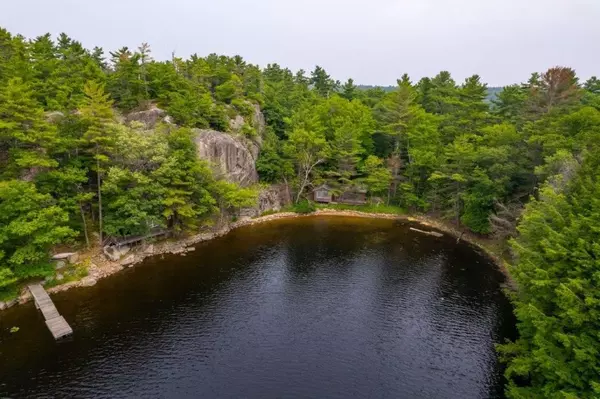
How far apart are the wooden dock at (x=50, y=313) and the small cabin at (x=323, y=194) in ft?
131

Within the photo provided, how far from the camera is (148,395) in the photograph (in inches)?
790

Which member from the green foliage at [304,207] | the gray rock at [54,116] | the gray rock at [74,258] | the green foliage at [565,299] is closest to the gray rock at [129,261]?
the gray rock at [74,258]

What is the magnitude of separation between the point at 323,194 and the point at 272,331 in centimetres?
3519

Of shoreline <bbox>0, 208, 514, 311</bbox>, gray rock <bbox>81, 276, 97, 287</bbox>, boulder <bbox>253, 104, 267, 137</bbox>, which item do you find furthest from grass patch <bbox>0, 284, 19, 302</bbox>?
boulder <bbox>253, 104, 267, 137</bbox>

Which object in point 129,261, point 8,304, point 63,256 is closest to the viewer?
point 8,304

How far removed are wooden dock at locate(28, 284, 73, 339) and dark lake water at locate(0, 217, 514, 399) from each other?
65 centimetres

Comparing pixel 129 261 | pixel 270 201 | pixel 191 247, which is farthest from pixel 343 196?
pixel 129 261

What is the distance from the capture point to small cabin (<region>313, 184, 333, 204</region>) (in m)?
58.9

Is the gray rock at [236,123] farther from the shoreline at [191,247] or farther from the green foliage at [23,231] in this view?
the green foliage at [23,231]

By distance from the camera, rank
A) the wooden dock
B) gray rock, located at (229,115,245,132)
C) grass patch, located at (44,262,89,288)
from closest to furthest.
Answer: the wooden dock → grass patch, located at (44,262,89,288) → gray rock, located at (229,115,245,132)

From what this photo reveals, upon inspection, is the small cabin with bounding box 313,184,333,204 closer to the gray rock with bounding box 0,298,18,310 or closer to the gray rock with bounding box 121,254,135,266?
the gray rock with bounding box 121,254,135,266

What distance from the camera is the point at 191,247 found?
40.7 metres

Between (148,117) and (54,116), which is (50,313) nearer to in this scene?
(54,116)

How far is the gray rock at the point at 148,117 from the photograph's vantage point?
45.1 meters
